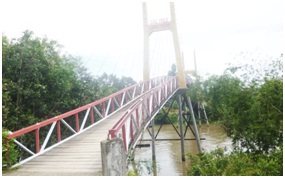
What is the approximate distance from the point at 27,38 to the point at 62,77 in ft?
4.75

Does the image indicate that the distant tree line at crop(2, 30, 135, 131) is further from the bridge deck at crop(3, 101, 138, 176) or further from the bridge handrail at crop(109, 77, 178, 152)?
the bridge handrail at crop(109, 77, 178, 152)

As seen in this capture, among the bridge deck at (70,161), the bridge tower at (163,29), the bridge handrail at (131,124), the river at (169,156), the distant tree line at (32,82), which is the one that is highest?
the bridge tower at (163,29)

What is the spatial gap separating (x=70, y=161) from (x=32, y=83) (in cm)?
409

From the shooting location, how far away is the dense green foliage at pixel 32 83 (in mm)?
7484

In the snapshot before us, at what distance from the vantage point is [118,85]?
29.3 m

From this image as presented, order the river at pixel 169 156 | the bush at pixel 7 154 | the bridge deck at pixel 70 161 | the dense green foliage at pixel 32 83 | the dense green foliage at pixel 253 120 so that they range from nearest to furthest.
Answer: the bridge deck at pixel 70 161
the bush at pixel 7 154
the dense green foliage at pixel 253 120
the dense green foliage at pixel 32 83
the river at pixel 169 156

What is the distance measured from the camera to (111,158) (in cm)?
346

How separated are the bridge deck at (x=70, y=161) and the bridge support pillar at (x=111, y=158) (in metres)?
0.49

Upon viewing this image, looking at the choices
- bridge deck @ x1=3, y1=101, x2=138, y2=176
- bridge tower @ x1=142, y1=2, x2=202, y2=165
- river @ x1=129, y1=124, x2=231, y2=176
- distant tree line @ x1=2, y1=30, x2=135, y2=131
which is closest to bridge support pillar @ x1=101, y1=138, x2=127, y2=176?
bridge deck @ x1=3, y1=101, x2=138, y2=176

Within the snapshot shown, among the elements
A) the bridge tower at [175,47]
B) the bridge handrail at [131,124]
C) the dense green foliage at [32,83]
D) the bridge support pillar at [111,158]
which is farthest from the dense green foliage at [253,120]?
the bridge tower at [175,47]

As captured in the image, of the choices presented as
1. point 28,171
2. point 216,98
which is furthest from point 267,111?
point 28,171

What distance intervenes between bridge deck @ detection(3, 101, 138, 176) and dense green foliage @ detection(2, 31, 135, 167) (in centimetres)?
237

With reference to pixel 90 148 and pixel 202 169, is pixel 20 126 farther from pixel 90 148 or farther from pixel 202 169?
pixel 202 169

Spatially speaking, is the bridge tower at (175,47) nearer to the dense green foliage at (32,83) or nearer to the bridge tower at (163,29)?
the bridge tower at (163,29)
